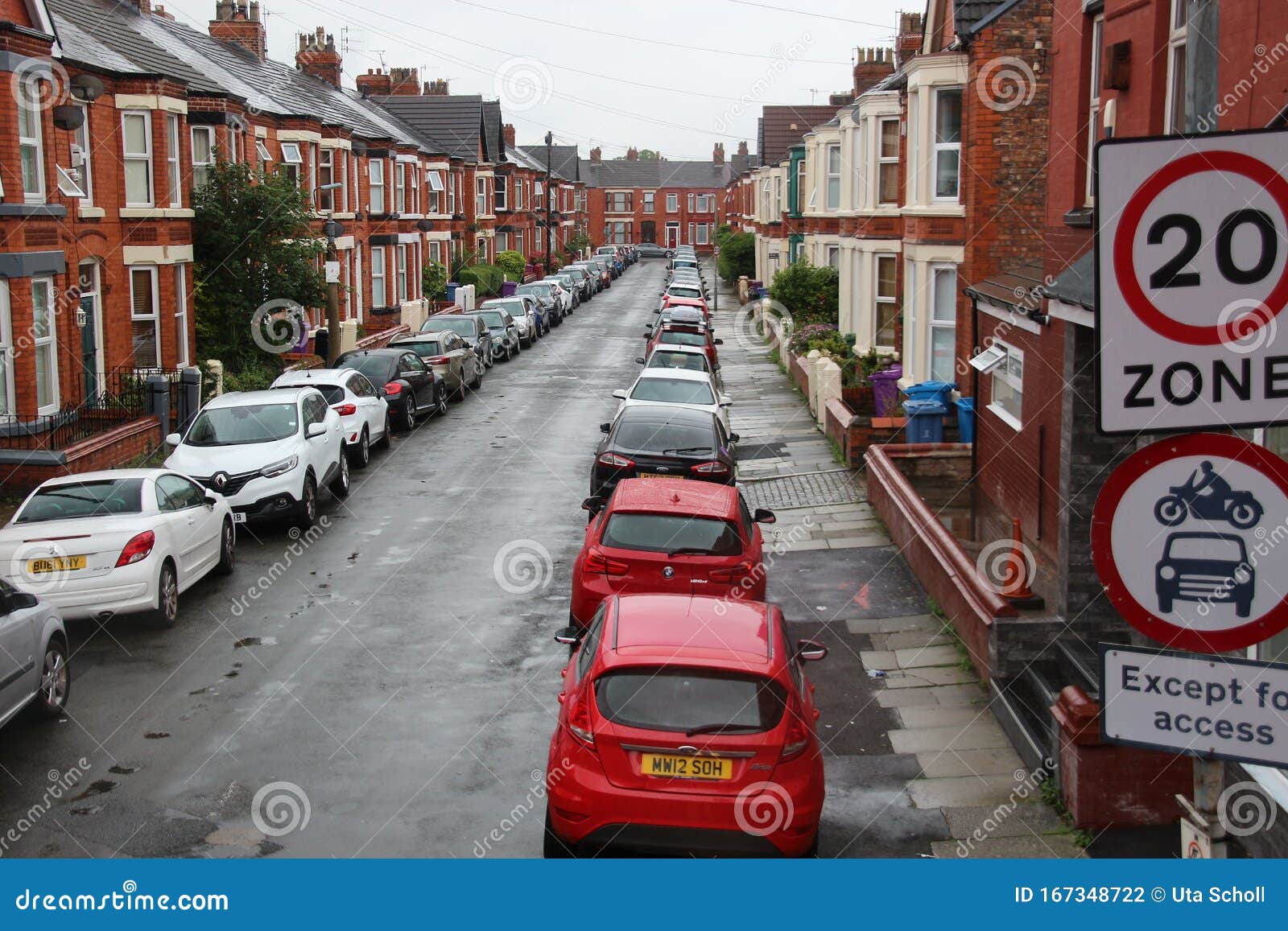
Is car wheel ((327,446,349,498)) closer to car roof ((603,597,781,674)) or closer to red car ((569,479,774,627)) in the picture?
red car ((569,479,774,627))

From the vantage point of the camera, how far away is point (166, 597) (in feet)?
43.3

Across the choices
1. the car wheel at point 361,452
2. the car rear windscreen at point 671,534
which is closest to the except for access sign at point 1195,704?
the car rear windscreen at point 671,534

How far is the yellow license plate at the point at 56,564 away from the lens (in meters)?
12.5

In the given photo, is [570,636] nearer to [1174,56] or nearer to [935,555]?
[935,555]

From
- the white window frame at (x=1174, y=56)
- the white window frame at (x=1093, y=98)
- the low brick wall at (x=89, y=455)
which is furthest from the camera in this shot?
the low brick wall at (x=89, y=455)

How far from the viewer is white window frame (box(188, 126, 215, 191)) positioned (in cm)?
2807

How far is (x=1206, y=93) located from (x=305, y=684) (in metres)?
9.16

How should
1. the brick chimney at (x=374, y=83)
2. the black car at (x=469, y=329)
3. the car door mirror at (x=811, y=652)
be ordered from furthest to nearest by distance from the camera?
the brick chimney at (x=374, y=83), the black car at (x=469, y=329), the car door mirror at (x=811, y=652)

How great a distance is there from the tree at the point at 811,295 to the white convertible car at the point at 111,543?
2496 cm

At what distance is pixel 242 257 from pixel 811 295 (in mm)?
16265

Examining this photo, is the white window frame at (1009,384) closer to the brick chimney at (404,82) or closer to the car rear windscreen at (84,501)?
the car rear windscreen at (84,501)

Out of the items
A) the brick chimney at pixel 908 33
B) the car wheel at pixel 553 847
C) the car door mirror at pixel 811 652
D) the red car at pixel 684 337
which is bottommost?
the car wheel at pixel 553 847

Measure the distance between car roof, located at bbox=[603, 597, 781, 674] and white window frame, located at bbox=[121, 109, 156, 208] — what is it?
1969cm

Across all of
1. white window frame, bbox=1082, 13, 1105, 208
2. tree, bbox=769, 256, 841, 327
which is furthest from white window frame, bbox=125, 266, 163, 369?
white window frame, bbox=1082, 13, 1105, 208
